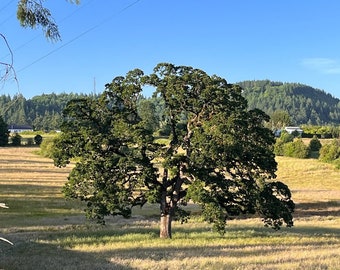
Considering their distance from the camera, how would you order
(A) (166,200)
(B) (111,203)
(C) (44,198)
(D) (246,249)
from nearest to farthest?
(D) (246,249), (B) (111,203), (A) (166,200), (C) (44,198)

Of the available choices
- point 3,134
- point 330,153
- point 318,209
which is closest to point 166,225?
point 318,209

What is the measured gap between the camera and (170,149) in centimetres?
2072

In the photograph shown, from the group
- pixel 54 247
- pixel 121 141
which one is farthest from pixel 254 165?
pixel 54 247

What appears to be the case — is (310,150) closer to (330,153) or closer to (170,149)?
(330,153)

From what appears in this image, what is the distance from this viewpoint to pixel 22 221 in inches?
1210

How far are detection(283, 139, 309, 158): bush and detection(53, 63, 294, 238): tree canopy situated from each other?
80.7 m

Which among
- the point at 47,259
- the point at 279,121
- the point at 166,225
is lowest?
the point at 47,259

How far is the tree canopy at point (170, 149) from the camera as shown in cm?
2020

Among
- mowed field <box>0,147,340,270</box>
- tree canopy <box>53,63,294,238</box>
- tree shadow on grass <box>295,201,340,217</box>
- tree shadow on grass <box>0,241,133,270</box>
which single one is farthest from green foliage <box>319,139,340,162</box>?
tree shadow on grass <box>0,241,133,270</box>

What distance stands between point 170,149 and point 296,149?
85140mm

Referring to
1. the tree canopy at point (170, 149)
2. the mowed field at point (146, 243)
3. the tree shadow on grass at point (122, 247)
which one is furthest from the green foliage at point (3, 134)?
the tree canopy at point (170, 149)

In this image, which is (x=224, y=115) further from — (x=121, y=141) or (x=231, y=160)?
(x=121, y=141)

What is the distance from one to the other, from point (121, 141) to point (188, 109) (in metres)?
3.33

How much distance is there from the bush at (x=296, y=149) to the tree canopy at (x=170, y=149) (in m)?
80.7
